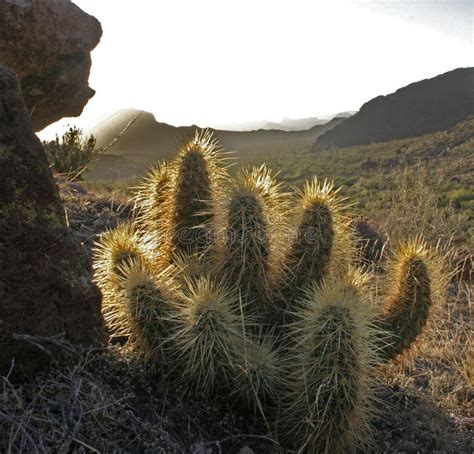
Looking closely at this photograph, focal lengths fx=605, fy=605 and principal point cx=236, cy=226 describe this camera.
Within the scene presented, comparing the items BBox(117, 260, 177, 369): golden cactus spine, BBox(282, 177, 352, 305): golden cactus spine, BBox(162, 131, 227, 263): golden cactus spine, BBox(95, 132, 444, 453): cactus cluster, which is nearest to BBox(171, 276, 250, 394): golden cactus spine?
BBox(95, 132, 444, 453): cactus cluster

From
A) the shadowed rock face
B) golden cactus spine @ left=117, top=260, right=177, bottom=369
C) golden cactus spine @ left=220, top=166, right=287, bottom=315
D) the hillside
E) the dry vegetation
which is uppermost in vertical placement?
the shadowed rock face

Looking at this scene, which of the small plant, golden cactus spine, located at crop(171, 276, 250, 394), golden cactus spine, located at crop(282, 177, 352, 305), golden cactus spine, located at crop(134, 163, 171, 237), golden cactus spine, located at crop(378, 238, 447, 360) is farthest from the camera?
the small plant

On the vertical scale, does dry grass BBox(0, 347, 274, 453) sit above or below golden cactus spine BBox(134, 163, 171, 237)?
below

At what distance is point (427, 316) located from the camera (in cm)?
385

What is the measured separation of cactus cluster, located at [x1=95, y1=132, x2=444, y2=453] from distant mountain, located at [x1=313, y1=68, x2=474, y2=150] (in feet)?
166

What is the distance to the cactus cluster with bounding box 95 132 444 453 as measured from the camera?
115 inches

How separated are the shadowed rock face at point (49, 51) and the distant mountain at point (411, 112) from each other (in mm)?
46890

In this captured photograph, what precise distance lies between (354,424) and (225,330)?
0.78 meters

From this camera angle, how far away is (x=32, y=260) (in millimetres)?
2803

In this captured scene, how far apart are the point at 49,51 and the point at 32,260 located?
15.5 ft

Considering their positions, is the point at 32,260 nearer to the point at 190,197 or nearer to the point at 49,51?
the point at 190,197

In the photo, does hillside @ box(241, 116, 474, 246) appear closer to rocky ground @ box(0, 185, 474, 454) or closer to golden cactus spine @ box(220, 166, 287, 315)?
rocky ground @ box(0, 185, 474, 454)

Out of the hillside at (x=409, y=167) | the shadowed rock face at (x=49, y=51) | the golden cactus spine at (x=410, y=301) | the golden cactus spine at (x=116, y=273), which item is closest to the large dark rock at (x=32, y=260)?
the golden cactus spine at (x=116, y=273)

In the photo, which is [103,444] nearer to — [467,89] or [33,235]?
[33,235]
